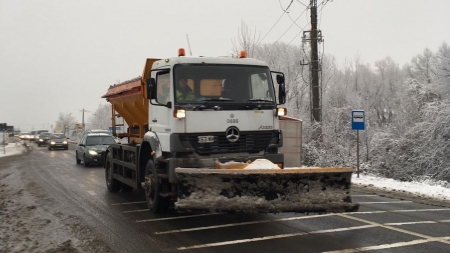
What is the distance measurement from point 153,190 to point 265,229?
7.76 feet

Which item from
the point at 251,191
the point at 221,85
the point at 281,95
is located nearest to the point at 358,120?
the point at 281,95

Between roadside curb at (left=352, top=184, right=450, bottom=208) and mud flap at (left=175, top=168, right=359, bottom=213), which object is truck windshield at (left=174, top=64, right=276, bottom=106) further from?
roadside curb at (left=352, top=184, right=450, bottom=208)

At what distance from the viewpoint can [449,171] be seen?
16656mm

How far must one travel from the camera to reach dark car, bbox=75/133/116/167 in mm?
20453

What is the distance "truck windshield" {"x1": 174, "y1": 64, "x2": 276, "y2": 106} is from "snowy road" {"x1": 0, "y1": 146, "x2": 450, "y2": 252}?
2.16 m

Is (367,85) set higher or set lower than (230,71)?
higher

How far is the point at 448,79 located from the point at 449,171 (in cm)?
475

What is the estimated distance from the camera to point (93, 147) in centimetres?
2092

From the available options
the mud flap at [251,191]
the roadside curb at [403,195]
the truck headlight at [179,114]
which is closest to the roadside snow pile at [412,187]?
the roadside curb at [403,195]

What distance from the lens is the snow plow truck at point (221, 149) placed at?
21.0 ft

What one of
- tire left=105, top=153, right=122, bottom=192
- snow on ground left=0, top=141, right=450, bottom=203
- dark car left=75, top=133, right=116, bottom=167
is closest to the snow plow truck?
tire left=105, top=153, right=122, bottom=192

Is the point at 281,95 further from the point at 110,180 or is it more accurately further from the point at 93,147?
the point at 93,147

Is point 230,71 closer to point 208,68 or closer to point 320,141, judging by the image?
point 208,68

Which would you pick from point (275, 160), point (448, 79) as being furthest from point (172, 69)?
point (448, 79)
